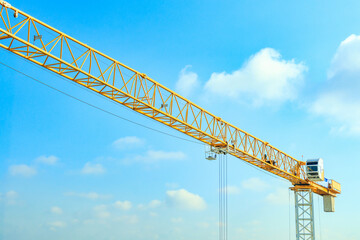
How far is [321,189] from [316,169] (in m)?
4.98

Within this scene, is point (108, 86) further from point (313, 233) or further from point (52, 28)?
point (313, 233)

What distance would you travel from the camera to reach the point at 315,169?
62.9 metres

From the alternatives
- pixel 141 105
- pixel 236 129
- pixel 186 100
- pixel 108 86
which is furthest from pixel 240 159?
pixel 108 86

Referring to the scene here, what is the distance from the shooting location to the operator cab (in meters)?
62.7

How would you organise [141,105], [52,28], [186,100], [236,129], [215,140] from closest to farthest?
[52,28], [141,105], [186,100], [215,140], [236,129]

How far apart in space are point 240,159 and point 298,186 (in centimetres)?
1478

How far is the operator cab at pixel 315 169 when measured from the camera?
6269 cm

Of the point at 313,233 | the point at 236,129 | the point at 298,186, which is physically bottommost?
the point at 313,233

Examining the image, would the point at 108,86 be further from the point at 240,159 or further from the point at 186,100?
the point at 240,159

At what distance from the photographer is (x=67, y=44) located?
3444 cm

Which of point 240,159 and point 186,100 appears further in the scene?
point 240,159

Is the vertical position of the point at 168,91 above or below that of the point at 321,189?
above

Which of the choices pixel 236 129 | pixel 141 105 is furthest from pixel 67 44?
pixel 236 129

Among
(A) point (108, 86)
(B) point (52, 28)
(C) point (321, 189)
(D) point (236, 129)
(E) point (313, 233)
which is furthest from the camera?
(C) point (321, 189)
